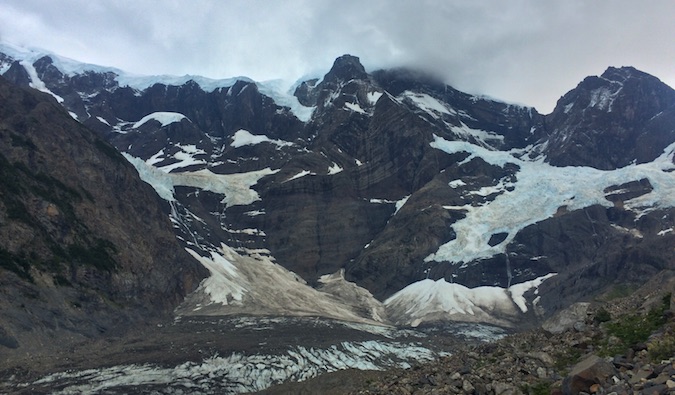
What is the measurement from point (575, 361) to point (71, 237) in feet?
465

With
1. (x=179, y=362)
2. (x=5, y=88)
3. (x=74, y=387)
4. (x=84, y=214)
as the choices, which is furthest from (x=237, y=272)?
(x=74, y=387)

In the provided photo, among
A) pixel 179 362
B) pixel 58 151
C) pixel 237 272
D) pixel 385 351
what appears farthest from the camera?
pixel 237 272

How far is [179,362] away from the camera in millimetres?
96375

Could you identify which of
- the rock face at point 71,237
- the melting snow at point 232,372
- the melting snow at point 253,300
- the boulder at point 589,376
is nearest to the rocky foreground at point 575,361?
the boulder at point 589,376

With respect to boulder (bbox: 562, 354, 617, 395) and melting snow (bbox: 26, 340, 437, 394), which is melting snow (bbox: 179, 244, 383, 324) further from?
boulder (bbox: 562, 354, 617, 395)

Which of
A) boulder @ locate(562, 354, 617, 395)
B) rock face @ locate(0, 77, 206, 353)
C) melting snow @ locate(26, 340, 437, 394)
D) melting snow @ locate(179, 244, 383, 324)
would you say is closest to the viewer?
boulder @ locate(562, 354, 617, 395)

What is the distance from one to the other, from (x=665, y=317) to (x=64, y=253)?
450 ft

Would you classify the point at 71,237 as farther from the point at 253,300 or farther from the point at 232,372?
the point at 232,372

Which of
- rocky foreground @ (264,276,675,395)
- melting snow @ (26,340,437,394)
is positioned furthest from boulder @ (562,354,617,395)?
melting snow @ (26,340,437,394)

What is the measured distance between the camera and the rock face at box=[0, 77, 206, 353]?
4592 inches

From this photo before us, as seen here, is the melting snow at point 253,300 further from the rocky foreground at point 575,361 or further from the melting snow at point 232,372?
the rocky foreground at point 575,361

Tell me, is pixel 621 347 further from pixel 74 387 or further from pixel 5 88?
pixel 5 88

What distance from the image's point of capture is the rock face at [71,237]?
383 feet

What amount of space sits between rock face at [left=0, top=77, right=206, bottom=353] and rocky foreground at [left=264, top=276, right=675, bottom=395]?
9125 centimetres
